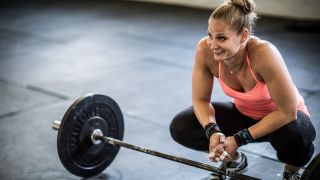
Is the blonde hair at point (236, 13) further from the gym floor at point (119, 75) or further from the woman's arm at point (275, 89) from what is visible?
the gym floor at point (119, 75)

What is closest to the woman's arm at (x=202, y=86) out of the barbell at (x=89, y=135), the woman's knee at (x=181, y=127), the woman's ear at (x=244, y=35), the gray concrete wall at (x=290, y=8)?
the woman's knee at (x=181, y=127)

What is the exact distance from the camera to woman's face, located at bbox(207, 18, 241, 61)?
1824mm

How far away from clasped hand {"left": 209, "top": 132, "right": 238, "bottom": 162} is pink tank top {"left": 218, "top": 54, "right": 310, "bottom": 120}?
0.74 feet

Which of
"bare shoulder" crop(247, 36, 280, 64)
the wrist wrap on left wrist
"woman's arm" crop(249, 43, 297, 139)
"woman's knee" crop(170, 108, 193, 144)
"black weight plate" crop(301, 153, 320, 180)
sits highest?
"bare shoulder" crop(247, 36, 280, 64)

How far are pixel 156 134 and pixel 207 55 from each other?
3.56ft

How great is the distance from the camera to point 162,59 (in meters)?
4.89

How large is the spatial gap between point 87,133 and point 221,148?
2.58 feet

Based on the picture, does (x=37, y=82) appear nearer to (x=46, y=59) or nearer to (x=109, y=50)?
(x=46, y=59)

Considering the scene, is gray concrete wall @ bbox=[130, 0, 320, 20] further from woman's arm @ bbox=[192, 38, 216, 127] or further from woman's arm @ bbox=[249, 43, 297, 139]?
woman's arm @ bbox=[249, 43, 297, 139]

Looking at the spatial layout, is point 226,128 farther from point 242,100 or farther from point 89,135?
point 89,135

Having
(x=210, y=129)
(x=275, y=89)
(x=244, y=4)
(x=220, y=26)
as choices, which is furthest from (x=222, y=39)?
(x=210, y=129)

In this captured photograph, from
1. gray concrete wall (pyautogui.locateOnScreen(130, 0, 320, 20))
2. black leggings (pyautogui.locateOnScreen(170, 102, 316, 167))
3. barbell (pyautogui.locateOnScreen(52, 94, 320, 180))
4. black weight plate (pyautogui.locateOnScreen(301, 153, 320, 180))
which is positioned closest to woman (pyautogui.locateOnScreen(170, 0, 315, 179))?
black leggings (pyautogui.locateOnScreen(170, 102, 316, 167))

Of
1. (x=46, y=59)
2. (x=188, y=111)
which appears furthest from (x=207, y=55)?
(x=46, y=59)

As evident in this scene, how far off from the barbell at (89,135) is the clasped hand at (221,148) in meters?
0.44
